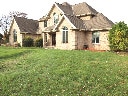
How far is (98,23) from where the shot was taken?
111 feet

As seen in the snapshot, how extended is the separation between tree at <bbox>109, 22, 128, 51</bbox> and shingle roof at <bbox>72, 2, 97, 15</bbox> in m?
9.05

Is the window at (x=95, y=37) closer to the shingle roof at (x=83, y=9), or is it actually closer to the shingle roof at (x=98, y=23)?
the shingle roof at (x=98, y=23)

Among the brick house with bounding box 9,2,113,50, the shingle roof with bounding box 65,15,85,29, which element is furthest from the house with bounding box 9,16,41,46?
the shingle roof with bounding box 65,15,85,29

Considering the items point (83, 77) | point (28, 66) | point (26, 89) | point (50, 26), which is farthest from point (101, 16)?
point (26, 89)

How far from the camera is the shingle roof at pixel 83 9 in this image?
37888 millimetres

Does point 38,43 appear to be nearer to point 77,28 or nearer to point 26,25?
point 26,25

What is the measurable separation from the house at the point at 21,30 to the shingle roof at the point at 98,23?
11685 mm

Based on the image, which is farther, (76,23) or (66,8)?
(66,8)

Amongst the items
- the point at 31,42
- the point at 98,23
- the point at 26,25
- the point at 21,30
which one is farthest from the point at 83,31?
the point at 26,25

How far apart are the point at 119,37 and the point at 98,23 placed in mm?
6334

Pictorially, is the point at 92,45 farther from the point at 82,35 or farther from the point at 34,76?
the point at 34,76

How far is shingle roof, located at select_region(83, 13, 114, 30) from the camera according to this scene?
32.7 m

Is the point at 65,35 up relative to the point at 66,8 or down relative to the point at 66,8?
down

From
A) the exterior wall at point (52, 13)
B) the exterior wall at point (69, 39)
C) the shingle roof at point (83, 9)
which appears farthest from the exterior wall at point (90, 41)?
the exterior wall at point (52, 13)
